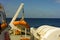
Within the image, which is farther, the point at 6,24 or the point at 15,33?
the point at 15,33

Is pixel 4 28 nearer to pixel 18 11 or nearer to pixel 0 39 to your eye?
pixel 0 39

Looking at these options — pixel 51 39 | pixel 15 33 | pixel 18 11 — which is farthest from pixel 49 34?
pixel 15 33

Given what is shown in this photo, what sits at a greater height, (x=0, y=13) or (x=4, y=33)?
(x=0, y=13)

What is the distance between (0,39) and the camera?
6625 millimetres

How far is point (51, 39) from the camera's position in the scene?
23.5 ft

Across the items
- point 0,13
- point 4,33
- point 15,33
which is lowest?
point 15,33

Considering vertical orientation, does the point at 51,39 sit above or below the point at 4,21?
below

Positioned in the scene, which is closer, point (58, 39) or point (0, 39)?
point (0, 39)

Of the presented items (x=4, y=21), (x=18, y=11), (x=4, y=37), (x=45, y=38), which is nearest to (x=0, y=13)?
(x=4, y=21)

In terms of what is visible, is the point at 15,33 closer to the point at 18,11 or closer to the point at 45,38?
the point at 18,11

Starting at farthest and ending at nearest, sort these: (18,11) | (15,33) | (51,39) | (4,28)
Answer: (15,33), (18,11), (51,39), (4,28)

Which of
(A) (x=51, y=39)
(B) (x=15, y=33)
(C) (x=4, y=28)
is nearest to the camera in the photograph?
(C) (x=4, y=28)

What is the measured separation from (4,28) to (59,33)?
1.63 meters

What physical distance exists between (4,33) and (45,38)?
120 cm
